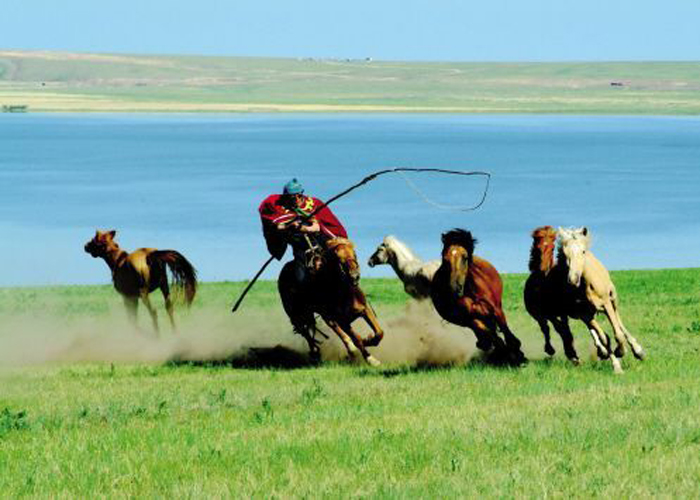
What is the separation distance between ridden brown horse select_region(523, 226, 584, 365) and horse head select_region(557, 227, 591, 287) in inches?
11.4

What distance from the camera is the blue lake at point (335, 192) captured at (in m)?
58.7

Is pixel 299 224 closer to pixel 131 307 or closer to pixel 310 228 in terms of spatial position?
pixel 310 228

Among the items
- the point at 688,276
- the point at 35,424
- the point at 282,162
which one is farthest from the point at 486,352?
the point at 282,162

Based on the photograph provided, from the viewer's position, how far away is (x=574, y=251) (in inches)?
661

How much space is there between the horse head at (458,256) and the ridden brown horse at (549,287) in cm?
80

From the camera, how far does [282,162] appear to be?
413ft

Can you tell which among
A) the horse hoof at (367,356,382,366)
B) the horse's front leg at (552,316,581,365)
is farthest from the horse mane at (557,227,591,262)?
the horse hoof at (367,356,382,366)

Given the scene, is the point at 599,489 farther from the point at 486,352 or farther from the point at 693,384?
the point at 486,352

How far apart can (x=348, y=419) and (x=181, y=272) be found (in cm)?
1051

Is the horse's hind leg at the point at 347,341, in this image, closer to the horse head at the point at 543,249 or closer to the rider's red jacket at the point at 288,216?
the rider's red jacket at the point at 288,216

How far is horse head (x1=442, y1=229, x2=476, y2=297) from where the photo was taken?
17.6 metres

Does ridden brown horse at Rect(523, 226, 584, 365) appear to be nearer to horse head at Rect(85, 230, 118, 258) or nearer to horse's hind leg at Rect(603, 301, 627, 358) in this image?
horse's hind leg at Rect(603, 301, 627, 358)

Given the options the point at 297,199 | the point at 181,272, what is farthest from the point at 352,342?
the point at 181,272

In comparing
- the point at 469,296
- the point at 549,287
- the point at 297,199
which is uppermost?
the point at 297,199
